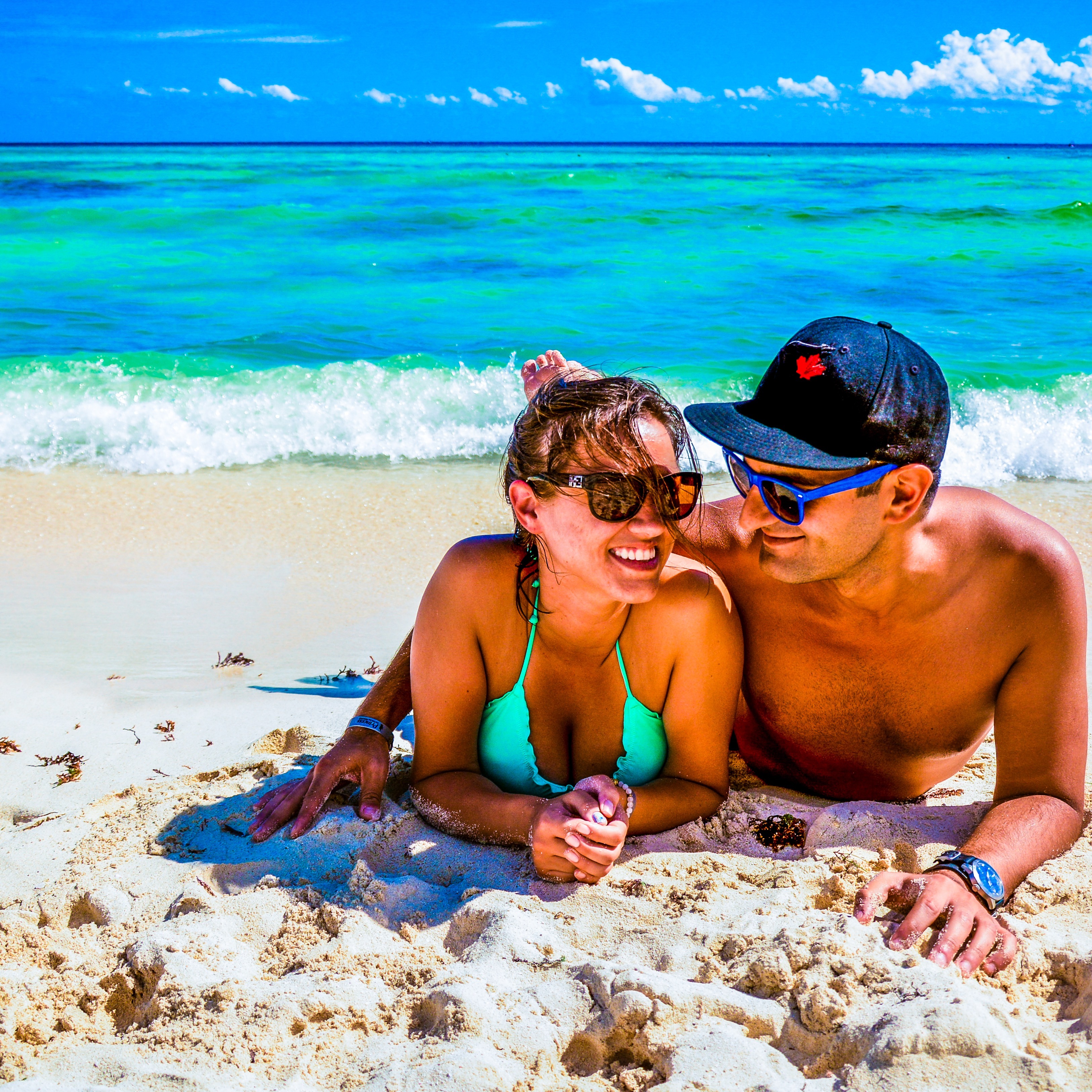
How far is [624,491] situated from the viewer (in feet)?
7.58

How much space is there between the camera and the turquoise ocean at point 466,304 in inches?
320

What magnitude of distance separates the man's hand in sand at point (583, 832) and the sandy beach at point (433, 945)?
0.06 metres

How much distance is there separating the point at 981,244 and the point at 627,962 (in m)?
18.0

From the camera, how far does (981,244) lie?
17484mm

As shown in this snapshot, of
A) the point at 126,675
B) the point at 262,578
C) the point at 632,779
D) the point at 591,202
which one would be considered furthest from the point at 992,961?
the point at 591,202

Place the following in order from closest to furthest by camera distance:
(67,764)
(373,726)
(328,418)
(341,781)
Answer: (341,781), (373,726), (67,764), (328,418)

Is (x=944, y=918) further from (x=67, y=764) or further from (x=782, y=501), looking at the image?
(x=67, y=764)

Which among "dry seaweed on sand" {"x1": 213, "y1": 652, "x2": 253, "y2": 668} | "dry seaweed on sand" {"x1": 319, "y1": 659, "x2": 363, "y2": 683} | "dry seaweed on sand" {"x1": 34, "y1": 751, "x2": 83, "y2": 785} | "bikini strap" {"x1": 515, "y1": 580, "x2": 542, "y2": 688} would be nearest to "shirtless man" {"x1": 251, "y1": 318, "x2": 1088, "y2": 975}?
"bikini strap" {"x1": 515, "y1": 580, "x2": 542, "y2": 688}

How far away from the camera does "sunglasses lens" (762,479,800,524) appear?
7.47 feet

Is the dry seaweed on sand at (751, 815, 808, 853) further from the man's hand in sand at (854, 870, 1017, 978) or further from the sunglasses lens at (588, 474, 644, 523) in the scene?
the sunglasses lens at (588, 474, 644, 523)

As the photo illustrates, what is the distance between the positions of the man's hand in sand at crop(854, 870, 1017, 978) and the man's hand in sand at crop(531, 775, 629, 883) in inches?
21.1

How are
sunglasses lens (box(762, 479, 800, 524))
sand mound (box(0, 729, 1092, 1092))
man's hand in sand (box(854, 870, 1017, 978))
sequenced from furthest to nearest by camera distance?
sunglasses lens (box(762, 479, 800, 524)) → man's hand in sand (box(854, 870, 1017, 978)) → sand mound (box(0, 729, 1092, 1092))

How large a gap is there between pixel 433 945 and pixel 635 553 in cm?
96

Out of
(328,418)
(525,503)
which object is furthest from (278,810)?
(328,418)
